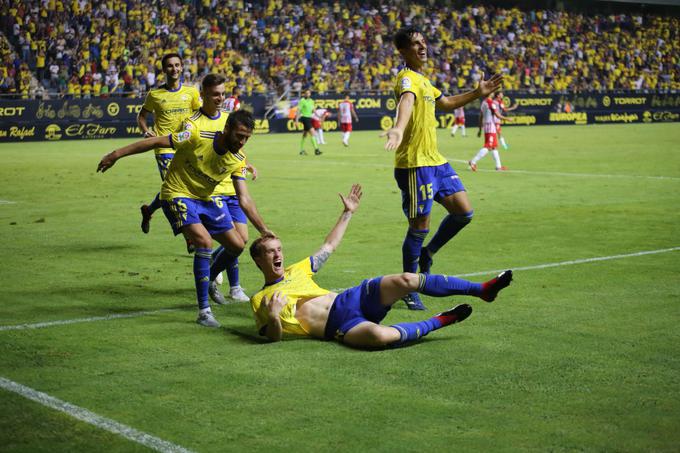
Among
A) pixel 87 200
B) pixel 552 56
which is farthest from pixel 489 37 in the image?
pixel 87 200

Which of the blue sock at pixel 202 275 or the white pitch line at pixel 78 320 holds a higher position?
the blue sock at pixel 202 275

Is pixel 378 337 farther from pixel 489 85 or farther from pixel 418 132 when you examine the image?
pixel 489 85

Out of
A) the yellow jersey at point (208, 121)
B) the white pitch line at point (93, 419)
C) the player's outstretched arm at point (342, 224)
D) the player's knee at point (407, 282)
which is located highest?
the yellow jersey at point (208, 121)

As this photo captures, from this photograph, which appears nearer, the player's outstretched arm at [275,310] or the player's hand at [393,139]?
the player's outstretched arm at [275,310]

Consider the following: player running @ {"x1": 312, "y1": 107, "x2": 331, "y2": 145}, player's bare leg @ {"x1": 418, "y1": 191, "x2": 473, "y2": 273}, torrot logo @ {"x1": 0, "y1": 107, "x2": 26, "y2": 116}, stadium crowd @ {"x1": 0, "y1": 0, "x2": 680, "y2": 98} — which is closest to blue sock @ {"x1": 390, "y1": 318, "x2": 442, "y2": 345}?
player's bare leg @ {"x1": 418, "y1": 191, "x2": 473, "y2": 273}

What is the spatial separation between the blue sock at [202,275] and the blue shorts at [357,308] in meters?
1.40

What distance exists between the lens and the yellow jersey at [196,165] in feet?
25.6

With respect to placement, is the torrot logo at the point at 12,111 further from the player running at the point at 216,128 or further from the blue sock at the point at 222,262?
the blue sock at the point at 222,262

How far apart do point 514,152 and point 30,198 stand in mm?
16569

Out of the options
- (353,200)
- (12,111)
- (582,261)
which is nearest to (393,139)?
(353,200)

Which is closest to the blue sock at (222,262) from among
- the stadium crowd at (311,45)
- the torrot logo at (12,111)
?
the stadium crowd at (311,45)

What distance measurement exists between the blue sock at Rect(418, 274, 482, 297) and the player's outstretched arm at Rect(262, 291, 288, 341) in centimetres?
99

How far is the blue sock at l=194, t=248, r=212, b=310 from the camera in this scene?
7566 millimetres

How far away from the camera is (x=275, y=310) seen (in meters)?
6.54
